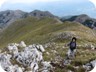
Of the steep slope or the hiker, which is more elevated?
the hiker

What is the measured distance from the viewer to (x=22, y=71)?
21.5 m

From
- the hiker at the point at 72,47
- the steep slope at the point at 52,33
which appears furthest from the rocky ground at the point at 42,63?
the steep slope at the point at 52,33

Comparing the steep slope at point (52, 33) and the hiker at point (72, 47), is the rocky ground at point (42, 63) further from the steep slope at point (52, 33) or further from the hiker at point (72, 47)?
the steep slope at point (52, 33)

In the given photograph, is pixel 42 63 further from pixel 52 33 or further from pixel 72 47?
pixel 52 33

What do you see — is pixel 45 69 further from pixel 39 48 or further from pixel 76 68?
pixel 39 48

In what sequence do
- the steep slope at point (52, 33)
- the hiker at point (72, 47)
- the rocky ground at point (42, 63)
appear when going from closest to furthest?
the rocky ground at point (42, 63) < the hiker at point (72, 47) < the steep slope at point (52, 33)

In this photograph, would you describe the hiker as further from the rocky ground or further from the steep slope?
the steep slope

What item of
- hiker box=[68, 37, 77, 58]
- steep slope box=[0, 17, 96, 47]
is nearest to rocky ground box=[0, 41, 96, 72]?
hiker box=[68, 37, 77, 58]

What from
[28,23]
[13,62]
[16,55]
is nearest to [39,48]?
[16,55]

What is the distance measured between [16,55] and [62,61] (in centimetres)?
332

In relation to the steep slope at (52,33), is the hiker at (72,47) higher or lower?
higher

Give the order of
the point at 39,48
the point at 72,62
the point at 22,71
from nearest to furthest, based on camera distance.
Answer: the point at 22,71 < the point at 72,62 < the point at 39,48

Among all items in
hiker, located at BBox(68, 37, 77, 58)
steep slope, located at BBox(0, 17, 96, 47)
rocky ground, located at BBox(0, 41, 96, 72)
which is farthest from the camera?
steep slope, located at BBox(0, 17, 96, 47)

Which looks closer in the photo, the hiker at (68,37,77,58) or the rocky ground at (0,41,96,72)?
the rocky ground at (0,41,96,72)
